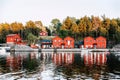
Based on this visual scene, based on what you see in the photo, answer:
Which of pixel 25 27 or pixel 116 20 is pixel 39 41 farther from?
pixel 116 20

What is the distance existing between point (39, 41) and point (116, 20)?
43.6m

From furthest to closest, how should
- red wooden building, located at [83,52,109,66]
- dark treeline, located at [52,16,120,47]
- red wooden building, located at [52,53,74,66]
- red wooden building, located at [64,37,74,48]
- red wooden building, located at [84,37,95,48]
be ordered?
1. dark treeline, located at [52,16,120,47]
2. red wooden building, located at [64,37,74,48]
3. red wooden building, located at [84,37,95,48]
4. red wooden building, located at [52,53,74,66]
5. red wooden building, located at [83,52,109,66]

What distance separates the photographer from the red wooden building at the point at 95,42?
145 meters

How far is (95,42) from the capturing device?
146125 millimetres

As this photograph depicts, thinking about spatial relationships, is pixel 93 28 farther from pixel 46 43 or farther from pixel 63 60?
pixel 63 60

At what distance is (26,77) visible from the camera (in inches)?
1747

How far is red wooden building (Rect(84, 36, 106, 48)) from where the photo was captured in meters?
145

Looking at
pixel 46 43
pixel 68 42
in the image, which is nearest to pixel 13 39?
pixel 46 43

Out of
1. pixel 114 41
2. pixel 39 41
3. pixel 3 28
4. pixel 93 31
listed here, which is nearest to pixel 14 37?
pixel 39 41

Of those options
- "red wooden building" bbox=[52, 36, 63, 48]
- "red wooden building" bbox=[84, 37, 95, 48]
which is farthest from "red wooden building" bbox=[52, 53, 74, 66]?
"red wooden building" bbox=[52, 36, 63, 48]

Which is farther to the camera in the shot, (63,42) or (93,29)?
(93,29)

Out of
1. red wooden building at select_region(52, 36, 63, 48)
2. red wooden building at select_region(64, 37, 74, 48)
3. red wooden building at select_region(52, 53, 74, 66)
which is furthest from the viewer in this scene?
red wooden building at select_region(52, 36, 63, 48)

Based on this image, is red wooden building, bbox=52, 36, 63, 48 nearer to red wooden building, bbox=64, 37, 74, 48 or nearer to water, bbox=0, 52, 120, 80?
red wooden building, bbox=64, 37, 74, 48

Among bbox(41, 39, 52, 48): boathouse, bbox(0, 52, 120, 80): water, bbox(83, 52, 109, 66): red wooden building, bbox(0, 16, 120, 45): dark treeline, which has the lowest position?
bbox(0, 52, 120, 80): water
